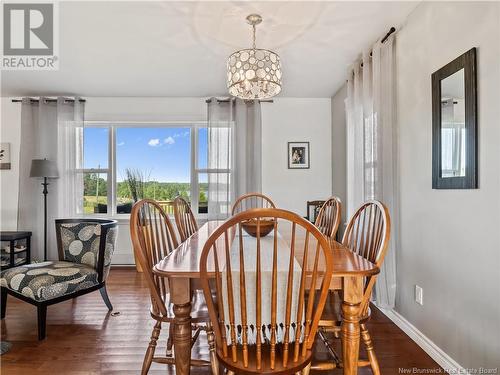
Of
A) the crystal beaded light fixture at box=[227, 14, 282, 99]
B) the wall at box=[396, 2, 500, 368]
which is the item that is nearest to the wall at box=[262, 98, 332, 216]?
the wall at box=[396, 2, 500, 368]

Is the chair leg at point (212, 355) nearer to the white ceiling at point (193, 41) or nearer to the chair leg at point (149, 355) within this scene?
the chair leg at point (149, 355)

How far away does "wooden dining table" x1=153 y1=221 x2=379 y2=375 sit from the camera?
1.34 metres

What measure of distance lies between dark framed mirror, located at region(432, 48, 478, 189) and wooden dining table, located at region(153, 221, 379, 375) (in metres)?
0.83

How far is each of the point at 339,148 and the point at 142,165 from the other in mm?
2856

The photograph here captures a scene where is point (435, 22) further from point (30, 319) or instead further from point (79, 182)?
point (79, 182)

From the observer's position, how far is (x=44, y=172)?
4.05 metres

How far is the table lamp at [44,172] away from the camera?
4035 mm

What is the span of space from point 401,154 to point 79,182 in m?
4.04

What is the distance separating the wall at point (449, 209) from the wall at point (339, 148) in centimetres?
147

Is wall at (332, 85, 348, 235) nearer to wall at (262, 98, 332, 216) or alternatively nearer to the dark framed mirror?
wall at (262, 98, 332, 216)

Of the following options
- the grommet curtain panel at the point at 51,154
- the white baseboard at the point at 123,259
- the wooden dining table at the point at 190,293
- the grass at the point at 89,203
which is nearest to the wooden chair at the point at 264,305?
the wooden dining table at the point at 190,293

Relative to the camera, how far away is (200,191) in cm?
466

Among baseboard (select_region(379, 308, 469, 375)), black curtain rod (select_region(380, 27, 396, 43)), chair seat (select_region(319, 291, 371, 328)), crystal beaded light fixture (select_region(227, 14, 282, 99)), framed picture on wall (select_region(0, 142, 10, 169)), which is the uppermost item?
black curtain rod (select_region(380, 27, 396, 43))

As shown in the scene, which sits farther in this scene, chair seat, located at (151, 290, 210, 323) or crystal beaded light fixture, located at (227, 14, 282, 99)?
crystal beaded light fixture, located at (227, 14, 282, 99)
